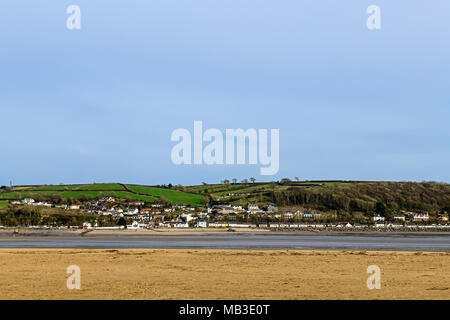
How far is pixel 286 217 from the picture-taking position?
582 feet

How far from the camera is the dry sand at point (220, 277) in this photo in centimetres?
1995

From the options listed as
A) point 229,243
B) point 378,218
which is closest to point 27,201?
point 378,218

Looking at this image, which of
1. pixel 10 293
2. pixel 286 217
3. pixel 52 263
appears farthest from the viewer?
pixel 286 217

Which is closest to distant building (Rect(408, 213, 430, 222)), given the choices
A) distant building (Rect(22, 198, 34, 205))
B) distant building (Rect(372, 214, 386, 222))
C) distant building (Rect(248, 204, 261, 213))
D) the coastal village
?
the coastal village

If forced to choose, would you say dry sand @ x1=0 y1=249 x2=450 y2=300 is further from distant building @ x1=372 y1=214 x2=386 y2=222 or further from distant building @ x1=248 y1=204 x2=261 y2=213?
distant building @ x1=248 y1=204 x2=261 y2=213

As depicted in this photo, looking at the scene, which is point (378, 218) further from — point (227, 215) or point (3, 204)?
point (3, 204)

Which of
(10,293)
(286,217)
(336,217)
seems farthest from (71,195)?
(10,293)

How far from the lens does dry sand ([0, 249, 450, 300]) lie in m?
20.0


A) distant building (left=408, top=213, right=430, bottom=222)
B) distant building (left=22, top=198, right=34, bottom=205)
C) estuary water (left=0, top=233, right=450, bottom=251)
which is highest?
estuary water (left=0, top=233, right=450, bottom=251)
